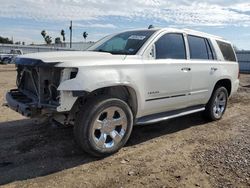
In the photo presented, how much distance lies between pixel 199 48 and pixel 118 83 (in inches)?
107

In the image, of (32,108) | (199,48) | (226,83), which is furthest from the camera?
(226,83)

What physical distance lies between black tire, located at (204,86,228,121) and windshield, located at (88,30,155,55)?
243 cm

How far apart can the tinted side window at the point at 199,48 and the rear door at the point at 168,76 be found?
31 cm

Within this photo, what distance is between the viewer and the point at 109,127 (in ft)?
16.9

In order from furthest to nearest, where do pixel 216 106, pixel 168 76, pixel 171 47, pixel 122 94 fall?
pixel 216 106 → pixel 171 47 → pixel 168 76 → pixel 122 94

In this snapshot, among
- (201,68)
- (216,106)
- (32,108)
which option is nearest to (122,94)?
(32,108)

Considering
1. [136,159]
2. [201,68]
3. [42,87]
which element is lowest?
[136,159]

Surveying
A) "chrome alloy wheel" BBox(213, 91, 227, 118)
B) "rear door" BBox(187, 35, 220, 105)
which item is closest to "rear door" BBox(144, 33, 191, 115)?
"rear door" BBox(187, 35, 220, 105)

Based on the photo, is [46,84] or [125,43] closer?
[46,84]

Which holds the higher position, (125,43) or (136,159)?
(125,43)

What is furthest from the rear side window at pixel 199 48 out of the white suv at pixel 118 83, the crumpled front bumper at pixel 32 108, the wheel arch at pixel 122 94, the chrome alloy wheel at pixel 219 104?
the crumpled front bumper at pixel 32 108

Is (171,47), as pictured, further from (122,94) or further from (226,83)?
(226,83)

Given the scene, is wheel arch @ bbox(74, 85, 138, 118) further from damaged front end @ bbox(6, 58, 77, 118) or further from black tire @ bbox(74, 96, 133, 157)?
damaged front end @ bbox(6, 58, 77, 118)

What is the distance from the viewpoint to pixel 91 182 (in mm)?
4324
